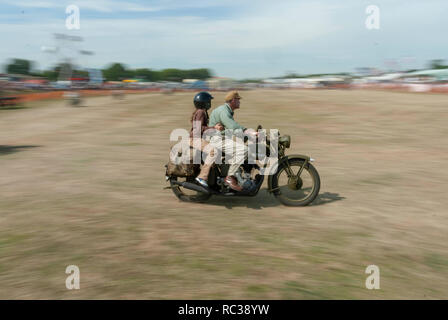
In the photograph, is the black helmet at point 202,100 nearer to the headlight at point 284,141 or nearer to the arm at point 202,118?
the arm at point 202,118

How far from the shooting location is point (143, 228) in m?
5.87

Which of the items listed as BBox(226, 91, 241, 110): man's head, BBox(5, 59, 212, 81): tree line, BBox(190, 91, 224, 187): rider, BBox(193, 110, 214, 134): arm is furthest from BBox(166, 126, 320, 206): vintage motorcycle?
BBox(5, 59, 212, 81): tree line

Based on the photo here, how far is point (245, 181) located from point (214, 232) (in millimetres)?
1534

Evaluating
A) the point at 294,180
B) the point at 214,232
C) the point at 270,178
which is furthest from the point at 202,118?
the point at 214,232

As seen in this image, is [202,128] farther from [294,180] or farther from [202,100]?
[294,180]

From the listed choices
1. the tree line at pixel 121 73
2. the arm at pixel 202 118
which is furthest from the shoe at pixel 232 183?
the tree line at pixel 121 73

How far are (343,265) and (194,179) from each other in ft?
11.2

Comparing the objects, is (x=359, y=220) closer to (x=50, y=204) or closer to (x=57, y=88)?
(x=50, y=204)

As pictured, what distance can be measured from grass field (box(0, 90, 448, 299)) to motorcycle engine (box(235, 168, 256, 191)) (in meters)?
0.42

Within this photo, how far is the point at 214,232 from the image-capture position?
19.1 feet

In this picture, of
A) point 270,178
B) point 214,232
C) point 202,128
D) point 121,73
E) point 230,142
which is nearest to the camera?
point 214,232
